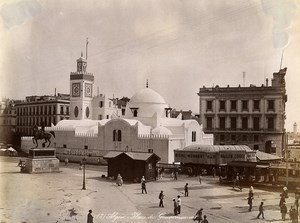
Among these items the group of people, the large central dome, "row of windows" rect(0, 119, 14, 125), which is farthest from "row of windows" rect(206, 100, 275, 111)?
the group of people

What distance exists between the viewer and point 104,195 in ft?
44.1

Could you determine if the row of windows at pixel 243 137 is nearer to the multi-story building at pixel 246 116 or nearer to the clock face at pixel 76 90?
the multi-story building at pixel 246 116

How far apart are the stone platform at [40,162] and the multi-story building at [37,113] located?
1235 centimetres

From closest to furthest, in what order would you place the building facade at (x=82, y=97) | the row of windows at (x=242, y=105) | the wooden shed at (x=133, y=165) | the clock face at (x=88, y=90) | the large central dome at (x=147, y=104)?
the wooden shed at (x=133, y=165), the large central dome at (x=147, y=104), the row of windows at (x=242, y=105), the building facade at (x=82, y=97), the clock face at (x=88, y=90)

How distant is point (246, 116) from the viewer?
93.1 ft

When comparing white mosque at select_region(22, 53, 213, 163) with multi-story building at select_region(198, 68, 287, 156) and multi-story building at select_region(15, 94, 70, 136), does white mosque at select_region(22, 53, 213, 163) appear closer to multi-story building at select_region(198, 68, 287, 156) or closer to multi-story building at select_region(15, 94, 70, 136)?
multi-story building at select_region(198, 68, 287, 156)

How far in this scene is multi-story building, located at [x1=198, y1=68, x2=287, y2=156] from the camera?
1059 inches

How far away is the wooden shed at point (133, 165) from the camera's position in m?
16.2

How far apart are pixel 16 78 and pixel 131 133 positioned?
1111 cm

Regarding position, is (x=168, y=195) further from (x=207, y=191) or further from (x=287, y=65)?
(x=287, y=65)

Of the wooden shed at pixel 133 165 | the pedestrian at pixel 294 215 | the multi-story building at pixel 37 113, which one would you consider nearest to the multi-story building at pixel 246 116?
the multi-story building at pixel 37 113

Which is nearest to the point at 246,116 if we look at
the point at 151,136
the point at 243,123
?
the point at 243,123

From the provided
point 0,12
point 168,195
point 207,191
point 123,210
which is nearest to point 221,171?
point 207,191

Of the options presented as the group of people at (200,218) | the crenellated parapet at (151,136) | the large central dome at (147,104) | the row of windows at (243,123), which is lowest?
the group of people at (200,218)
